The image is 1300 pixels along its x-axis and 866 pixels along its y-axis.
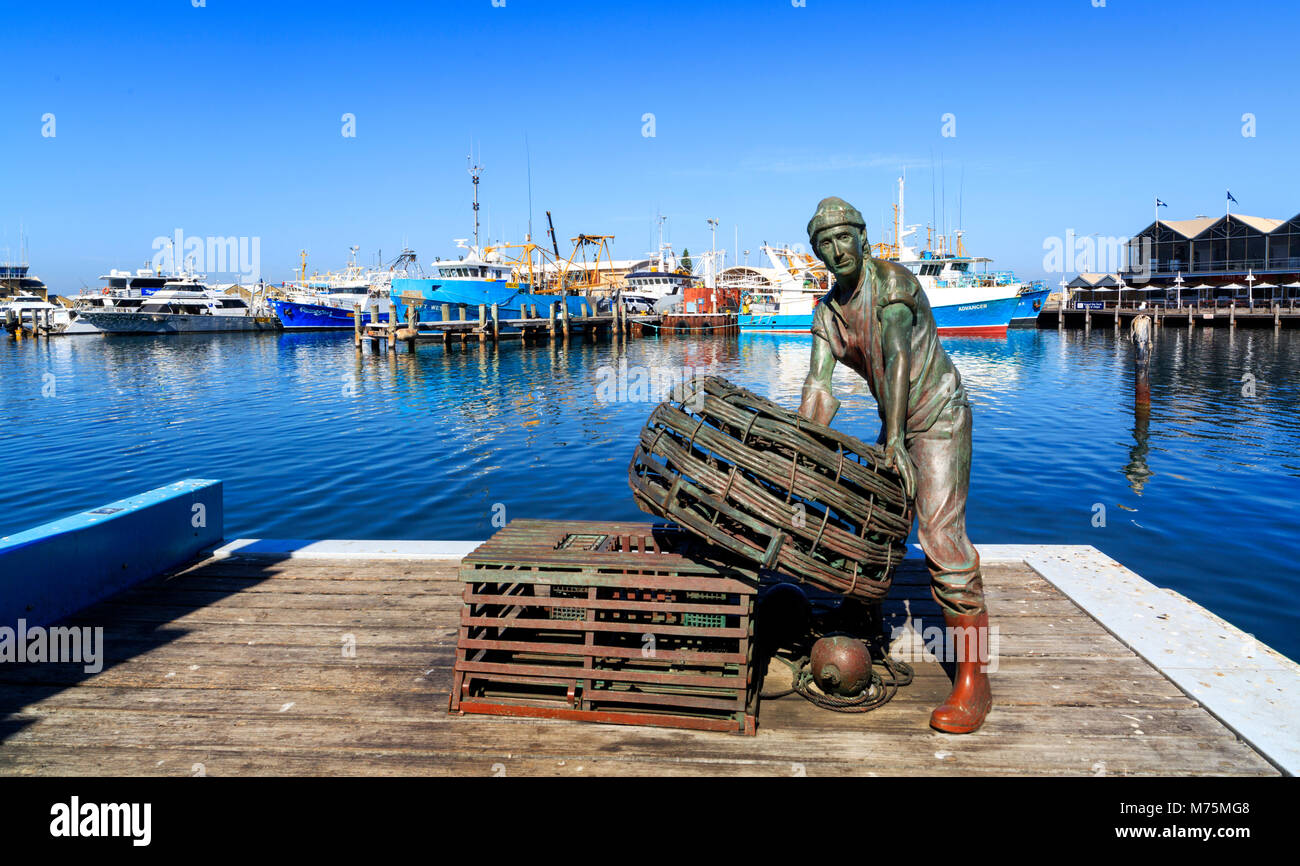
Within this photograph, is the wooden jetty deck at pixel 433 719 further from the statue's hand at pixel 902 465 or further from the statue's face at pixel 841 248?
the statue's face at pixel 841 248

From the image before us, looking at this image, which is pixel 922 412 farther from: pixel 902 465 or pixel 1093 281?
pixel 1093 281

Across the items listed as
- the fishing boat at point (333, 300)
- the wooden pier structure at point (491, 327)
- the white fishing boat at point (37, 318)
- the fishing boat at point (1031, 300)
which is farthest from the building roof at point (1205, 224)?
the white fishing boat at point (37, 318)

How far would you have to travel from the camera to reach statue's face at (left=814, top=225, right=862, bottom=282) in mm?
3832

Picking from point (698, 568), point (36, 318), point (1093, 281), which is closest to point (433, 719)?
point (698, 568)

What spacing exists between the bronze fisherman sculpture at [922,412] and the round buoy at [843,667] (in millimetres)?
370

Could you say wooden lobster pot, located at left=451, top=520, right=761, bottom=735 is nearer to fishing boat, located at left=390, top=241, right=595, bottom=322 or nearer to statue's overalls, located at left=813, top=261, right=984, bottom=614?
statue's overalls, located at left=813, top=261, right=984, bottom=614

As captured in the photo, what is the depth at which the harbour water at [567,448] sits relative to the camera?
11.9 meters

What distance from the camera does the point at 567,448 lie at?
1864 centimetres

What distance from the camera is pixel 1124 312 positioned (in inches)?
2469

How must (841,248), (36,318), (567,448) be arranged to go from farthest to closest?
(36,318) → (567,448) → (841,248)

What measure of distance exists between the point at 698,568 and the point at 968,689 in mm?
1389
